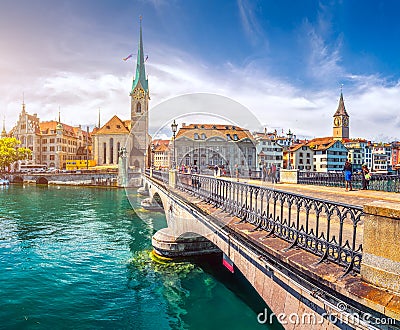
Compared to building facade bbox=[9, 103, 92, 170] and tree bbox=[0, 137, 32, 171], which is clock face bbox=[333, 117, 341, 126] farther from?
tree bbox=[0, 137, 32, 171]

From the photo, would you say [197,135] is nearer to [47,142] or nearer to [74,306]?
[74,306]

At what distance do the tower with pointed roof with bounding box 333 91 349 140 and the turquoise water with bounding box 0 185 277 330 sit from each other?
11556 cm

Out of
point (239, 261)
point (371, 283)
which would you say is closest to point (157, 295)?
point (239, 261)

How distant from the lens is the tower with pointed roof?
387 ft

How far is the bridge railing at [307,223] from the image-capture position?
14.5 ft

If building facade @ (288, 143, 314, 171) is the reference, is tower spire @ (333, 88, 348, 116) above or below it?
above

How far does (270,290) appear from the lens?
5.38 meters

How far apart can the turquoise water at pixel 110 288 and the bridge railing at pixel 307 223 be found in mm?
4014

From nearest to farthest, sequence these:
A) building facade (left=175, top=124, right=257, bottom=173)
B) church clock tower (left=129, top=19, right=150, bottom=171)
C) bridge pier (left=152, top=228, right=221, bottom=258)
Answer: bridge pier (left=152, top=228, right=221, bottom=258) → building facade (left=175, top=124, right=257, bottom=173) → church clock tower (left=129, top=19, right=150, bottom=171)

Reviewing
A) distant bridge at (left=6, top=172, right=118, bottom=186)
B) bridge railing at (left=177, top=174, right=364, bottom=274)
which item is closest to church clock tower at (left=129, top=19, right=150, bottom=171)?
distant bridge at (left=6, top=172, right=118, bottom=186)

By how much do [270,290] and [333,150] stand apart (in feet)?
250

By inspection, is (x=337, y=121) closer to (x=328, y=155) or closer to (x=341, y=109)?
(x=341, y=109)

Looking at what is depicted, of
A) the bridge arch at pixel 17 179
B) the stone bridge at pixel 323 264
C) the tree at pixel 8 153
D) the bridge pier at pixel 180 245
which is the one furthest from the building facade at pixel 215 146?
the tree at pixel 8 153

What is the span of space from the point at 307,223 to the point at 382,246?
63.2 inches
